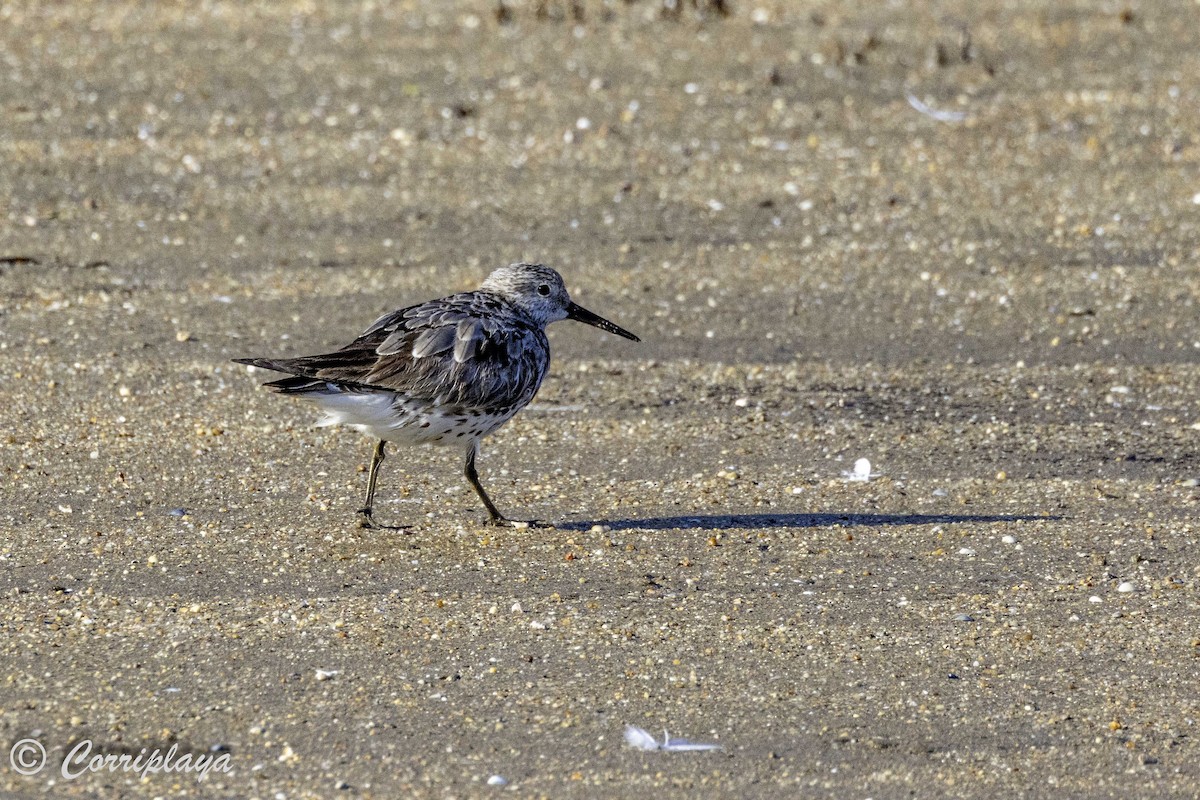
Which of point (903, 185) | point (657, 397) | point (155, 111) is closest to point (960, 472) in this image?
point (657, 397)

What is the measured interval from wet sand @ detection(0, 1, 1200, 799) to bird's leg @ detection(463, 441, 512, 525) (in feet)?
0.28

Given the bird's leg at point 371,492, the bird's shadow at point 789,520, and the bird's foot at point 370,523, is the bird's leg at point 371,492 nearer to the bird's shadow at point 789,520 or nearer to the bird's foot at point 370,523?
the bird's foot at point 370,523

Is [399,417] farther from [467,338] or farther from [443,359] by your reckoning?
[467,338]

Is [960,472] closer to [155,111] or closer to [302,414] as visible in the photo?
[302,414]

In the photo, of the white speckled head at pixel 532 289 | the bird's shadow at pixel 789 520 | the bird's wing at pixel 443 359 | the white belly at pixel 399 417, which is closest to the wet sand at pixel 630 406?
the bird's shadow at pixel 789 520

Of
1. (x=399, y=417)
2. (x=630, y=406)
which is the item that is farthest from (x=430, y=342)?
(x=630, y=406)

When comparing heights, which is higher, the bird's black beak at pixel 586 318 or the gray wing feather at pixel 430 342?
the gray wing feather at pixel 430 342

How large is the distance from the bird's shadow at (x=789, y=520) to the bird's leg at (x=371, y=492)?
0.75m

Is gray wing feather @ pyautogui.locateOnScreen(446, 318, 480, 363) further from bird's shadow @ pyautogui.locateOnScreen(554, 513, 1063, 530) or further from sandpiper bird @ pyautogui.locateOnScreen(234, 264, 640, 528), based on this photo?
bird's shadow @ pyautogui.locateOnScreen(554, 513, 1063, 530)

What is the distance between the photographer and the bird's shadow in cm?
677

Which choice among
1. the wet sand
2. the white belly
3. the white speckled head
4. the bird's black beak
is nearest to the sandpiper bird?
the white belly

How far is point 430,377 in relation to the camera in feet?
21.4

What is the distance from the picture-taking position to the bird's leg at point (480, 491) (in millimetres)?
6707

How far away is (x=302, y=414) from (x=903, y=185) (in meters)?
5.08
